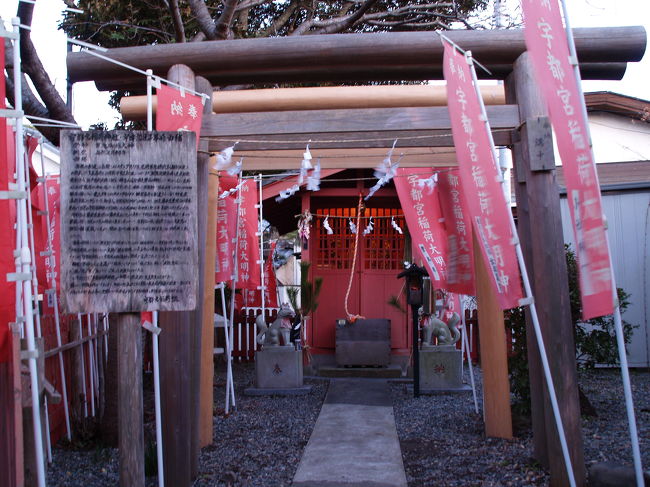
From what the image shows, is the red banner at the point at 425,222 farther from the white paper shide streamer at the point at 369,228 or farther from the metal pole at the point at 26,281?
the metal pole at the point at 26,281

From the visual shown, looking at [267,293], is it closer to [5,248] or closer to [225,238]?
[225,238]

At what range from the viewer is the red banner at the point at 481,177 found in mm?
4336

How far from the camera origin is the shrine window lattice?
12.0 meters

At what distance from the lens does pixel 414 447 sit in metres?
6.48

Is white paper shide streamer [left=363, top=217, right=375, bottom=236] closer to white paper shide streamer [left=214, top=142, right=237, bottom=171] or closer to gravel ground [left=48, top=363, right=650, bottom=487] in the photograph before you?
gravel ground [left=48, top=363, right=650, bottom=487]

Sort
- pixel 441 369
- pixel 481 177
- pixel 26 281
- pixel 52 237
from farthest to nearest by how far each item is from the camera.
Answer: pixel 441 369
pixel 52 237
pixel 481 177
pixel 26 281

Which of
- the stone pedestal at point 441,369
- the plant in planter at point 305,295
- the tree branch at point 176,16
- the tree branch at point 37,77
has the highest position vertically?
the tree branch at point 176,16

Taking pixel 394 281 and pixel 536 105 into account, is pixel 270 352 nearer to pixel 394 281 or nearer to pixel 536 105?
pixel 394 281

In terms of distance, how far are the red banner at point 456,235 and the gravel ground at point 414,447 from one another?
64.3 inches

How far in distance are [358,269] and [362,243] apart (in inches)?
19.6

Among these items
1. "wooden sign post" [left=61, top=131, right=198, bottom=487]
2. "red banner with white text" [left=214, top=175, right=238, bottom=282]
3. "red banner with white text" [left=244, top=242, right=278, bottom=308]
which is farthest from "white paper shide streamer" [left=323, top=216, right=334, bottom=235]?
"wooden sign post" [left=61, top=131, right=198, bottom=487]

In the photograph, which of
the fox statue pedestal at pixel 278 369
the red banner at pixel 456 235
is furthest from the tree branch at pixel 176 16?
the fox statue pedestal at pixel 278 369

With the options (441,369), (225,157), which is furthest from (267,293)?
(225,157)

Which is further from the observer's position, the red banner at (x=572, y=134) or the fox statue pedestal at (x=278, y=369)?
the fox statue pedestal at (x=278, y=369)
